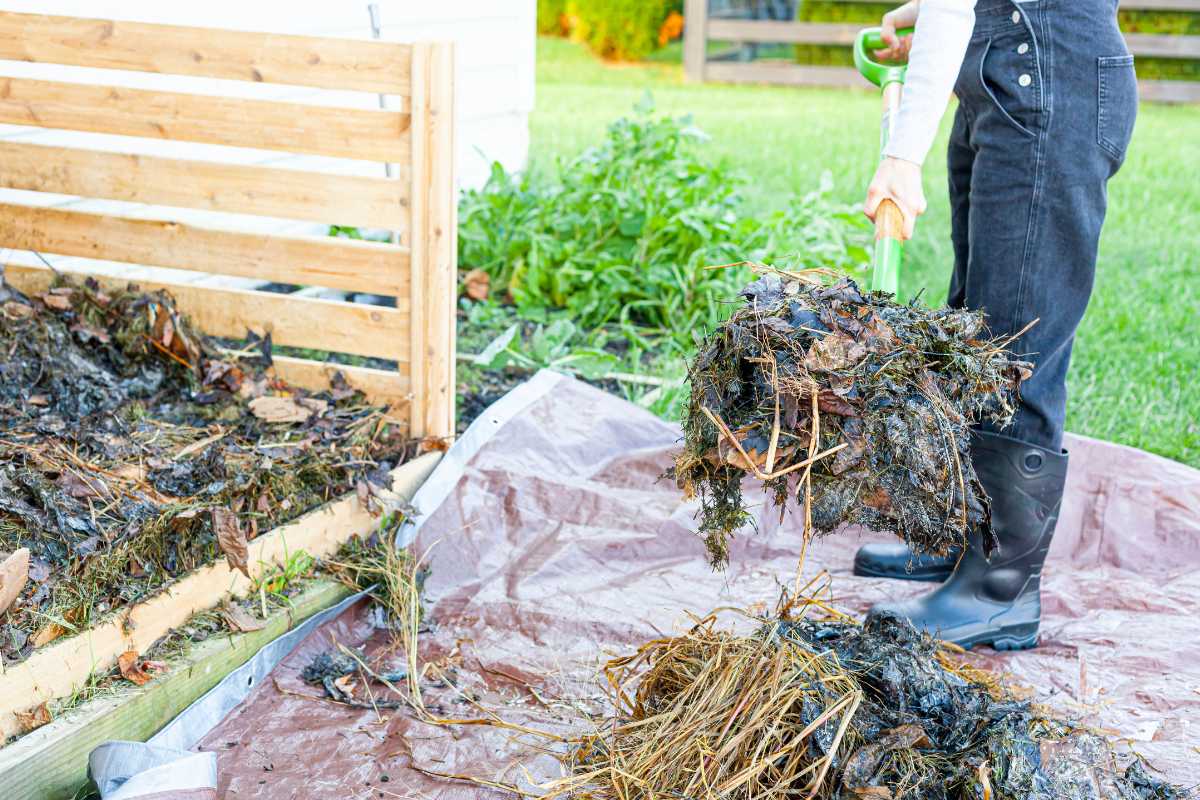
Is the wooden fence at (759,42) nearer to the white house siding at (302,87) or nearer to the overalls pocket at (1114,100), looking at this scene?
the white house siding at (302,87)

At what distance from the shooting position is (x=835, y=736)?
188cm

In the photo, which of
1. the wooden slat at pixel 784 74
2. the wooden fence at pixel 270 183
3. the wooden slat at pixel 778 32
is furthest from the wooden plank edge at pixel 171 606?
the wooden slat at pixel 778 32

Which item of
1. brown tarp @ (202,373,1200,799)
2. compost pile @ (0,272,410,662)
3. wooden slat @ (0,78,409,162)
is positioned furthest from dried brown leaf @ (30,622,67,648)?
wooden slat @ (0,78,409,162)

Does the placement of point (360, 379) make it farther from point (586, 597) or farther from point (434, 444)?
point (586, 597)

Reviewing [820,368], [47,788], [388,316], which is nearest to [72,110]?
[388,316]

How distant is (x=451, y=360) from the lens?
3211mm

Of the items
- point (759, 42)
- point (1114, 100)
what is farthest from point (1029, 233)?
point (759, 42)

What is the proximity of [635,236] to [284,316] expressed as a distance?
203 centimetres

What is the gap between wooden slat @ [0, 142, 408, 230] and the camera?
3043 millimetres

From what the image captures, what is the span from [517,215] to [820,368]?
3382 mm

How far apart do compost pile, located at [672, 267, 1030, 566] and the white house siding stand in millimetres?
1367

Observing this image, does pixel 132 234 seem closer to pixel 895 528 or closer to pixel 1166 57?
pixel 895 528

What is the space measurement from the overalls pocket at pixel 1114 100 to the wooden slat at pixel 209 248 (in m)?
1.77

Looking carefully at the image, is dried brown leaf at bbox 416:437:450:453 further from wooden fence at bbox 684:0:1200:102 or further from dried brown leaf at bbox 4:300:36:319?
wooden fence at bbox 684:0:1200:102
